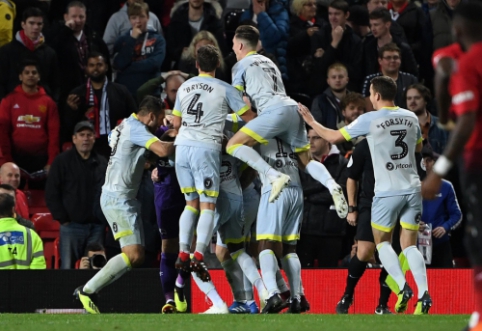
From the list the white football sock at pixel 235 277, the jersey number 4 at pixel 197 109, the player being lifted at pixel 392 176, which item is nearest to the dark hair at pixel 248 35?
the jersey number 4 at pixel 197 109

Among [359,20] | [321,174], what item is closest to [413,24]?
[359,20]

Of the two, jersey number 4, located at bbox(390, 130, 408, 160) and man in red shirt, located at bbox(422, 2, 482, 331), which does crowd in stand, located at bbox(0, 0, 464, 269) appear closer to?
jersey number 4, located at bbox(390, 130, 408, 160)

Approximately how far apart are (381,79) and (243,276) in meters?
2.58

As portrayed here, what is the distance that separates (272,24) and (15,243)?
5.38 metres

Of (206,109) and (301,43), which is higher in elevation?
(301,43)

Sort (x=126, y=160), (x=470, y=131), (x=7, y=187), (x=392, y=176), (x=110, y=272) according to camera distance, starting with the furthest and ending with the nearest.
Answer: (x=7, y=187)
(x=126, y=160)
(x=110, y=272)
(x=392, y=176)
(x=470, y=131)

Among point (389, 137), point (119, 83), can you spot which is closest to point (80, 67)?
point (119, 83)

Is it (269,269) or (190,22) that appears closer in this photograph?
(269,269)

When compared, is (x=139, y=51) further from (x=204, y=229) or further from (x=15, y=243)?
(x=204, y=229)

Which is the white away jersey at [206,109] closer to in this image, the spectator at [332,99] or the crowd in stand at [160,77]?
the crowd in stand at [160,77]

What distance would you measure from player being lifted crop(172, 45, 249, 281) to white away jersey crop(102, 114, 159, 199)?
745mm

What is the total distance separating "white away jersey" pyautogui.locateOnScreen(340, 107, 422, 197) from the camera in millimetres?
10586

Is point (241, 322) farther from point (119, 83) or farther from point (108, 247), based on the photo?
point (119, 83)

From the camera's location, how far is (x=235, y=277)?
11.0 m
